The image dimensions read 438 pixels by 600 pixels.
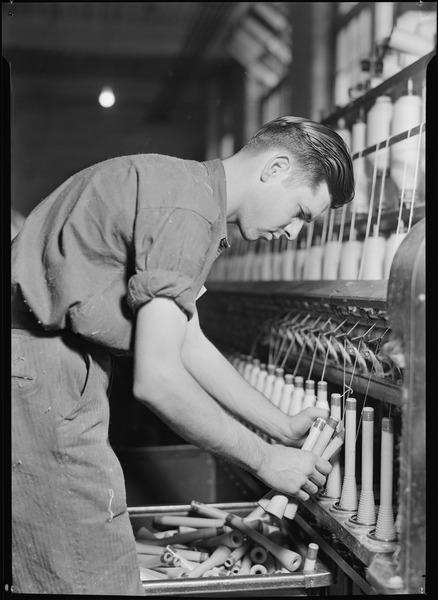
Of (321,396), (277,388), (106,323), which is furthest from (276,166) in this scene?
(277,388)

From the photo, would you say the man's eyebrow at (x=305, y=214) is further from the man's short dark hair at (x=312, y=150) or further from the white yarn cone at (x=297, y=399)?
the white yarn cone at (x=297, y=399)

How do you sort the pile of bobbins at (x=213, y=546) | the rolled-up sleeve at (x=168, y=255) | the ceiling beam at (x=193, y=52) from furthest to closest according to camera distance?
the ceiling beam at (x=193, y=52) → the pile of bobbins at (x=213, y=546) → the rolled-up sleeve at (x=168, y=255)

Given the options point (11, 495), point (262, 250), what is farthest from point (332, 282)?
point (262, 250)

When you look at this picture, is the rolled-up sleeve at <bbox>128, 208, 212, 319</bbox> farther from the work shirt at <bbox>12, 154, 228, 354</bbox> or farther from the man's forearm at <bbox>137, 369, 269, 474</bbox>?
the man's forearm at <bbox>137, 369, 269, 474</bbox>

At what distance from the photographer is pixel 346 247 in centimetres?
201

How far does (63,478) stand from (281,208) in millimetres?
692

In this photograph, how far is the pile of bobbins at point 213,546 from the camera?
1.80 m

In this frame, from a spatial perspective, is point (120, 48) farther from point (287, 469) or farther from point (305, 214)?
point (287, 469)

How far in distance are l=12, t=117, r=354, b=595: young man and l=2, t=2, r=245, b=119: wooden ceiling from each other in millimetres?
1925

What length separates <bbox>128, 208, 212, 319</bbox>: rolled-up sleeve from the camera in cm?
124

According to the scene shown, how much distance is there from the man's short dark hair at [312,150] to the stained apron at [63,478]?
0.55m

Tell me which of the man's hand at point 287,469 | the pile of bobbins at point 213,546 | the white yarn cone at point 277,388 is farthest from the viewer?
the white yarn cone at point 277,388

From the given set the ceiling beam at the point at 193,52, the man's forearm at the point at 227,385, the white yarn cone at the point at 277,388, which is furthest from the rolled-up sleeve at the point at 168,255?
the ceiling beam at the point at 193,52
